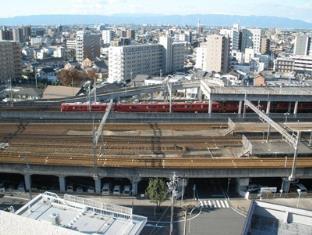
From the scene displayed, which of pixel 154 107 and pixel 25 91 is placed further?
pixel 25 91

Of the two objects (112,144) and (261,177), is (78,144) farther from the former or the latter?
(261,177)

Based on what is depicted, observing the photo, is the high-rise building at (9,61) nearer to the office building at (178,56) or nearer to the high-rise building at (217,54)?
the office building at (178,56)

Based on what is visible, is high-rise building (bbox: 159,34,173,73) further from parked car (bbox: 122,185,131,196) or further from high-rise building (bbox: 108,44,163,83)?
parked car (bbox: 122,185,131,196)

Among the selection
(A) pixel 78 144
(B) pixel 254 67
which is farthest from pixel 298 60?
(A) pixel 78 144

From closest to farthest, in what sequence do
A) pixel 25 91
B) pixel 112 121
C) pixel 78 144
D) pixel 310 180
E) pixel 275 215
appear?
1. pixel 275 215
2. pixel 310 180
3. pixel 78 144
4. pixel 112 121
5. pixel 25 91

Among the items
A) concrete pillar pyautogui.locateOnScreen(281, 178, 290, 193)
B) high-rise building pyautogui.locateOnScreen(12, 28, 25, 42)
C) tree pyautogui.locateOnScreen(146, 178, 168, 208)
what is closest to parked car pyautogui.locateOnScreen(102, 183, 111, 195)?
tree pyautogui.locateOnScreen(146, 178, 168, 208)

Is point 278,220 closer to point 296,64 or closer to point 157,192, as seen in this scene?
point 157,192

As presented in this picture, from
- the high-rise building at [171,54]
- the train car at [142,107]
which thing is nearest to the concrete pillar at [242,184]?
the train car at [142,107]
